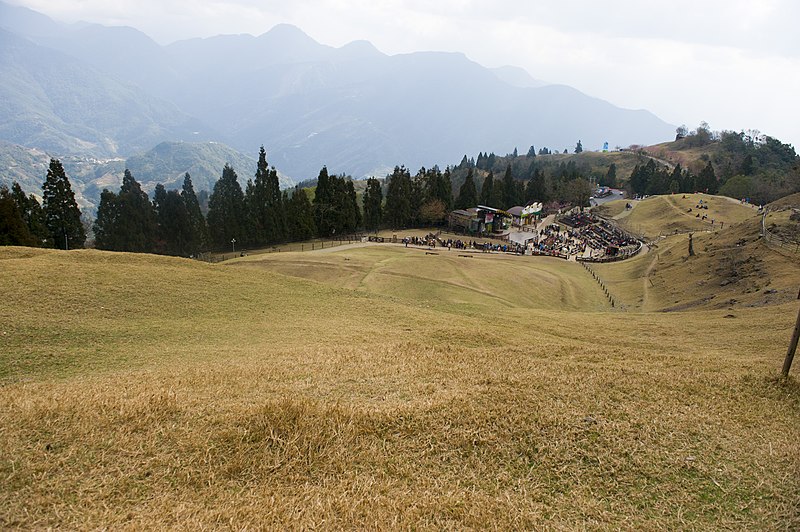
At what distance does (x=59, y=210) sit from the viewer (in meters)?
53.8

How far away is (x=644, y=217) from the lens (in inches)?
3861

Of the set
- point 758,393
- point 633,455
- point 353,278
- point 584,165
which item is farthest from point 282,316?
point 584,165

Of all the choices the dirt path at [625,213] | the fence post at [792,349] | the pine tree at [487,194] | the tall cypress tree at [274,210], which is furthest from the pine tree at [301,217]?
the dirt path at [625,213]

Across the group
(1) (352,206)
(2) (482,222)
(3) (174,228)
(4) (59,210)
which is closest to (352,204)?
(1) (352,206)

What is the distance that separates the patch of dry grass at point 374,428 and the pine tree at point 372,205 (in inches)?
2559

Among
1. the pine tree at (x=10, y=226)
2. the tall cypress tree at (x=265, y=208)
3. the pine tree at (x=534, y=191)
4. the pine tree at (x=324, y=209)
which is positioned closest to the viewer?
the pine tree at (x=10, y=226)

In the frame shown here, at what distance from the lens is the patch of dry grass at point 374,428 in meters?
8.70

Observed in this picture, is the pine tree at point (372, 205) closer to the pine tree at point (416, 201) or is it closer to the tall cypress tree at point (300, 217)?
the pine tree at point (416, 201)

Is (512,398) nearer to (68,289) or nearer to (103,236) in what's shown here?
(68,289)

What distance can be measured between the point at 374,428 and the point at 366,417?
437 millimetres

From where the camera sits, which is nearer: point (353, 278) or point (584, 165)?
point (353, 278)

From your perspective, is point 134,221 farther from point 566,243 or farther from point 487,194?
point 487,194

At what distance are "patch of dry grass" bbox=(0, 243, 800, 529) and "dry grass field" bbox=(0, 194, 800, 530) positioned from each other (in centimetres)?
6

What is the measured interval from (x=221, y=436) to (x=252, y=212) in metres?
63.4
